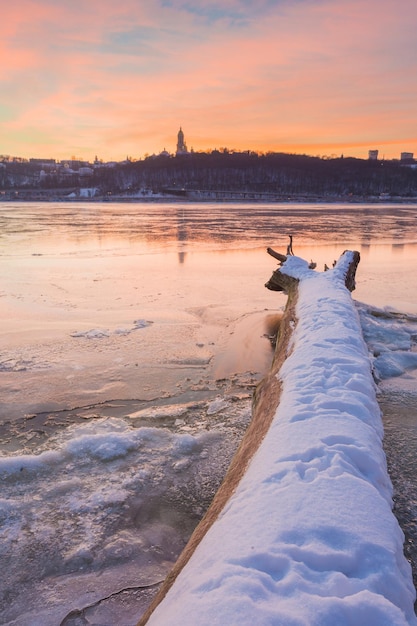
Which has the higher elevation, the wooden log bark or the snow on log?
the snow on log

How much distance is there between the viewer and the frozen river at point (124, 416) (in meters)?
3.03

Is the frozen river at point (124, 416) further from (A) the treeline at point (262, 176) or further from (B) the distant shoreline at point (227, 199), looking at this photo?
(A) the treeline at point (262, 176)

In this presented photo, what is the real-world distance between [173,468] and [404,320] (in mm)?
6298

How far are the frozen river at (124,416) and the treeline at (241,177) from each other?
387 feet

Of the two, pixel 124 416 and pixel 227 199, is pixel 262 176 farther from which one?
pixel 124 416

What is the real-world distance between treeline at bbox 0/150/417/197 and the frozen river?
118 meters

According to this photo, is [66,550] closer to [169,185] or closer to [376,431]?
[376,431]

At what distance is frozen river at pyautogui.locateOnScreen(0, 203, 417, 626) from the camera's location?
3.03 meters

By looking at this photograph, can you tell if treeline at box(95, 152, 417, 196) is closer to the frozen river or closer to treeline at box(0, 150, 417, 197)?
treeline at box(0, 150, 417, 197)

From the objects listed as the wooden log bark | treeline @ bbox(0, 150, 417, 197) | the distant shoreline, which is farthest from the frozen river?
treeline @ bbox(0, 150, 417, 197)

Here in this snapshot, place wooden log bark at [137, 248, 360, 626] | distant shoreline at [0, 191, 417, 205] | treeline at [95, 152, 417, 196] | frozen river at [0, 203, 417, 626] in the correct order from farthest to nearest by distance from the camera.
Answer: treeline at [95, 152, 417, 196] < distant shoreline at [0, 191, 417, 205] < frozen river at [0, 203, 417, 626] < wooden log bark at [137, 248, 360, 626]

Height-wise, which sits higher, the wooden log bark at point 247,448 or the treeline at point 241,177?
the treeline at point 241,177

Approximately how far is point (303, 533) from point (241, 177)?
157 m

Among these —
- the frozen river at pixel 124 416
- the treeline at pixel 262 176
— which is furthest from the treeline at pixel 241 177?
the frozen river at pixel 124 416
